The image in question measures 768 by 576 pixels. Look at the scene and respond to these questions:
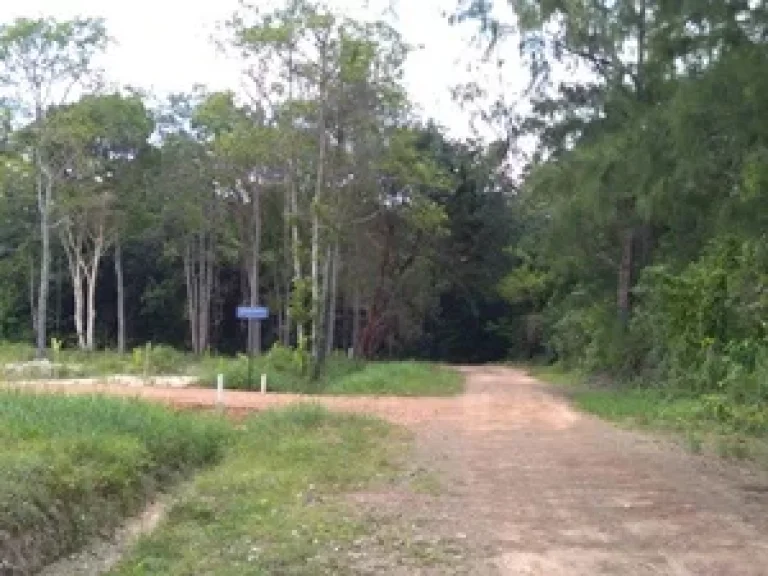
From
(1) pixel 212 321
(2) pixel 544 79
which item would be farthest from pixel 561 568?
(1) pixel 212 321

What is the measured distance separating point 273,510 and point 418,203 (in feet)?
120

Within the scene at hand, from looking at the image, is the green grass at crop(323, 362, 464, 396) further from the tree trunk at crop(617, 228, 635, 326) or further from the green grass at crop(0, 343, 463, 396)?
the tree trunk at crop(617, 228, 635, 326)

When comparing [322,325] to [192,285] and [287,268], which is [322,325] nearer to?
[287,268]

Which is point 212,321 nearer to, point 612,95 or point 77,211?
point 77,211

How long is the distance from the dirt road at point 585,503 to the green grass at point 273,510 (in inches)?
31.4

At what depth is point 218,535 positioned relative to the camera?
9391 mm

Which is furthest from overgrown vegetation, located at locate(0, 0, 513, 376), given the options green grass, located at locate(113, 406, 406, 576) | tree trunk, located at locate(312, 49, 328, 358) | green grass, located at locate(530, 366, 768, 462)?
green grass, located at locate(113, 406, 406, 576)

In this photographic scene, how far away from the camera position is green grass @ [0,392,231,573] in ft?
29.3

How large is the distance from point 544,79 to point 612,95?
16.5 metres

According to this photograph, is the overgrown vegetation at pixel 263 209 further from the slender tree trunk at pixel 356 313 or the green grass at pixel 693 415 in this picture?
the green grass at pixel 693 415

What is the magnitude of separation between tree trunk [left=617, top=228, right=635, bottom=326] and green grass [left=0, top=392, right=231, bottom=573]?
2062cm

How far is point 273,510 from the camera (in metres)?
10.4

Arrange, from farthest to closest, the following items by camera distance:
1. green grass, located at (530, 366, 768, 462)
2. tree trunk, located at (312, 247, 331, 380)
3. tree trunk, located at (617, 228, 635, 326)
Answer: tree trunk, located at (312, 247, 331, 380) < tree trunk, located at (617, 228, 635, 326) < green grass, located at (530, 366, 768, 462)

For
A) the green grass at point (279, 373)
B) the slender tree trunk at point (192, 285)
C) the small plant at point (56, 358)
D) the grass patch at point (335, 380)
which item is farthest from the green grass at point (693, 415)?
the slender tree trunk at point (192, 285)
